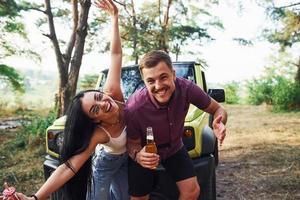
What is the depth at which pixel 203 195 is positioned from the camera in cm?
411

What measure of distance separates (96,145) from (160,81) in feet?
2.26

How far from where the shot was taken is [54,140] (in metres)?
4.59

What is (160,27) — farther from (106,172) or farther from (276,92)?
(106,172)


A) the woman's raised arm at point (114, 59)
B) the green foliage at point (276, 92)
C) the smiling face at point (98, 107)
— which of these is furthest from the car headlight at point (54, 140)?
the green foliage at point (276, 92)

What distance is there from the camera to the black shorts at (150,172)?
11.1ft

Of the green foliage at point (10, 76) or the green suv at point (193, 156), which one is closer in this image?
the green suv at point (193, 156)

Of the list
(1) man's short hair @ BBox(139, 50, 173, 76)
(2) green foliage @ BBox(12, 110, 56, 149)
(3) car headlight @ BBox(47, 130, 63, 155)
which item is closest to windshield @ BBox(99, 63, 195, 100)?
(3) car headlight @ BBox(47, 130, 63, 155)

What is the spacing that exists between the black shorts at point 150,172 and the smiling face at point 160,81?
56 centimetres

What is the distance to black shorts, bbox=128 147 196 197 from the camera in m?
3.40

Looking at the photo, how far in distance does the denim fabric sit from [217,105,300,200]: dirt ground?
8.18 ft

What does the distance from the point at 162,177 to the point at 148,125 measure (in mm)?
817

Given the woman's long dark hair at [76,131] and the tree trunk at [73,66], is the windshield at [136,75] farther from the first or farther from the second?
the tree trunk at [73,66]

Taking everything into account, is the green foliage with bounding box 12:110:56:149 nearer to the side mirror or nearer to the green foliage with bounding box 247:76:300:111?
the side mirror

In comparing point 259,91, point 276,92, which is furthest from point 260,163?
point 259,91
